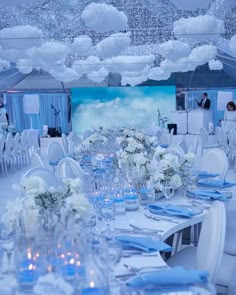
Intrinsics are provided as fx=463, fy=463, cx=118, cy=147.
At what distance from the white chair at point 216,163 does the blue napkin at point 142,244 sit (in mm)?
2183

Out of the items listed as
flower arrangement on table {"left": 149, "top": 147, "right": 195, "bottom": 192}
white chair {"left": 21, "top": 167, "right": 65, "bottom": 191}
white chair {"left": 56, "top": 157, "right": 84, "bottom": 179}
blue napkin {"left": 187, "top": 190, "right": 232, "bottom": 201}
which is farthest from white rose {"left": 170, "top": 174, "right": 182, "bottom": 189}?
white chair {"left": 56, "top": 157, "right": 84, "bottom": 179}

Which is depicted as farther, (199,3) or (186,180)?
(199,3)

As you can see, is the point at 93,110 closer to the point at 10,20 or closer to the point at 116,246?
the point at 10,20

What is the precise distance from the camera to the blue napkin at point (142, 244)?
2240 millimetres

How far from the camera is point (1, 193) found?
789 cm

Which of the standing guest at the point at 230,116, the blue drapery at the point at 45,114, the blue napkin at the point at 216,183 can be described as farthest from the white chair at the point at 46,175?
the blue drapery at the point at 45,114

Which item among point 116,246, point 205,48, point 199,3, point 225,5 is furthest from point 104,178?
point 205,48

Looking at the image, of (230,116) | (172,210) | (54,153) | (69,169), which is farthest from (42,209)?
(230,116)

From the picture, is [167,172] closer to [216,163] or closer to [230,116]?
[216,163]

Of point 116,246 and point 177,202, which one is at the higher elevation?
point 116,246

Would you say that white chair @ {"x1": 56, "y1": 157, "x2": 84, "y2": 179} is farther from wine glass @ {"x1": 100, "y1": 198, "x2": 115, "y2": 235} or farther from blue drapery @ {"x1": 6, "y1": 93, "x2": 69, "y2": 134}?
blue drapery @ {"x1": 6, "y1": 93, "x2": 69, "y2": 134}

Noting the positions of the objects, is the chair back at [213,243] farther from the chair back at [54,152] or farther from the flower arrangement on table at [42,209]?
the chair back at [54,152]

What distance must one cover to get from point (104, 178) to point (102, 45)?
25.0 feet

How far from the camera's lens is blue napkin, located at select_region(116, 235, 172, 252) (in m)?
2.24
